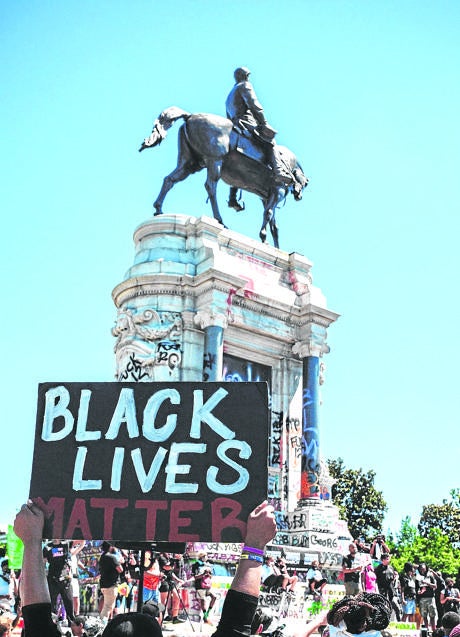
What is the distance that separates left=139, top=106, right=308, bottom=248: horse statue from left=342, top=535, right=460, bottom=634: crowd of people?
46.2 feet

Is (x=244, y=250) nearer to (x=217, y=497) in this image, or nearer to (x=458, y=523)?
(x=217, y=497)

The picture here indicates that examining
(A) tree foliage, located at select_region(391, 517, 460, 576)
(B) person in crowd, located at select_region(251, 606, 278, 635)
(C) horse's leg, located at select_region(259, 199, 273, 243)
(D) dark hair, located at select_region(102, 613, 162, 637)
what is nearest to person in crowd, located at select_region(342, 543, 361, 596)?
(B) person in crowd, located at select_region(251, 606, 278, 635)

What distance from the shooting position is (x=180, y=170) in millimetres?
30016

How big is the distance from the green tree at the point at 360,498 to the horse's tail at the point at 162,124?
1409 inches

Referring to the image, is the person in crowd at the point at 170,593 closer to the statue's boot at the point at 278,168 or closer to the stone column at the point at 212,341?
the stone column at the point at 212,341

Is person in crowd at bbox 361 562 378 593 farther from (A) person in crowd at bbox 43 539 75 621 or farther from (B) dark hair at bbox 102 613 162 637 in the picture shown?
(B) dark hair at bbox 102 613 162 637

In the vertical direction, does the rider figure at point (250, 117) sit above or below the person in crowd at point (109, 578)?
above

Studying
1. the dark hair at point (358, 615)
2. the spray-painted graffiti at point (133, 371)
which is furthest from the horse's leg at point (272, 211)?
the dark hair at point (358, 615)

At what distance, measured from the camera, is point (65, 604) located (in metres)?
15.1

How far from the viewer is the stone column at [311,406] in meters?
27.1

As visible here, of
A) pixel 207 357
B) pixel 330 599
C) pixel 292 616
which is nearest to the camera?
pixel 292 616

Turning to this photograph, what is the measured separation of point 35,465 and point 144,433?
717 mm

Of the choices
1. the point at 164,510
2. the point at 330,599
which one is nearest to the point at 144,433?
the point at 164,510

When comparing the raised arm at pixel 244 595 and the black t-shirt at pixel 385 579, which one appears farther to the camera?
the black t-shirt at pixel 385 579
